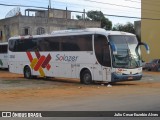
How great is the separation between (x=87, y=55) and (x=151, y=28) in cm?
3230

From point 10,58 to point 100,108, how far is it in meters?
21.4

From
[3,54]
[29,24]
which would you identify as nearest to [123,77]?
[3,54]

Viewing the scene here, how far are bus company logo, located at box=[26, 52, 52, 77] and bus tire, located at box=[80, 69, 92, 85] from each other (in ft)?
12.2

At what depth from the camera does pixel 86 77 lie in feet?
89.1

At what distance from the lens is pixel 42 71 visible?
3130 cm

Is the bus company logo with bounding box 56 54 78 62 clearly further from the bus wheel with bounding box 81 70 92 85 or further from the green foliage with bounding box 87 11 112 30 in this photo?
the green foliage with bounding box 87 11 112 30

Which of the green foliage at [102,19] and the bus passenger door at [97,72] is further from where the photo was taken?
the green foliage at [102,19]

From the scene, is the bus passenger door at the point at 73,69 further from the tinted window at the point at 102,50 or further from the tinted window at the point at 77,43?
the tinted window at the point at 102,50

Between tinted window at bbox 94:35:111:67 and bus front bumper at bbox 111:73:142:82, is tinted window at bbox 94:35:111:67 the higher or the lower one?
the higher one

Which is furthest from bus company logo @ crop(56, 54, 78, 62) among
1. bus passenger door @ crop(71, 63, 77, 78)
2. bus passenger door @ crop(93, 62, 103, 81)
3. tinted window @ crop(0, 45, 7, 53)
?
tinted window @ crop(0, 45, 7, 53)

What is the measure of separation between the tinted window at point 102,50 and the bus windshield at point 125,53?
39 cm

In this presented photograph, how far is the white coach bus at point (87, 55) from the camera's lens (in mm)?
25781

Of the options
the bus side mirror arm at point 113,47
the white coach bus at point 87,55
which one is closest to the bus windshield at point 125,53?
the white coach bus at point 87,55

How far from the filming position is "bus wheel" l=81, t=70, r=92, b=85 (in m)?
26.9
